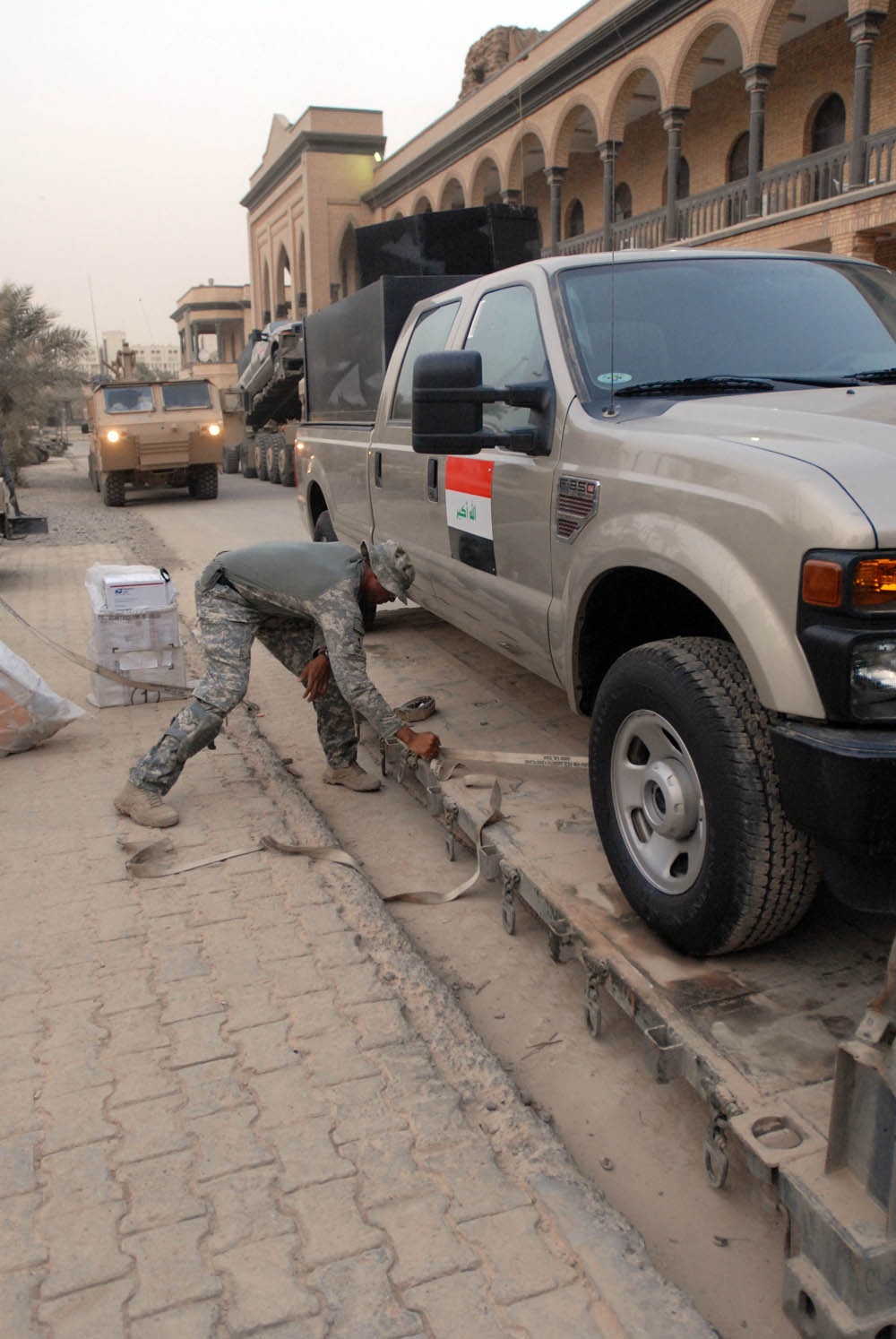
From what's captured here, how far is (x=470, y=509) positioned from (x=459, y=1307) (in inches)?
118

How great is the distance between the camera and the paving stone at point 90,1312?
2.04 m

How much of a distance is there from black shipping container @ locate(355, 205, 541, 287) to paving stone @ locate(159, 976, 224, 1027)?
6.49 metres

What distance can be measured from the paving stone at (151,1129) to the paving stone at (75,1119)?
36 mm

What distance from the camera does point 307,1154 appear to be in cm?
249

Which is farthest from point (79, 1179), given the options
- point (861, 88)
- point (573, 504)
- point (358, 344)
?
point (861, 88)

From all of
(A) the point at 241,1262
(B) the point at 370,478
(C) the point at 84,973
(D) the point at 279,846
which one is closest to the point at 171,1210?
(A) the point at 241,1262

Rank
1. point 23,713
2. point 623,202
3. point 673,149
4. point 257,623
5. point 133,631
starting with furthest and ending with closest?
1. point 623,202
2. point 673,149
3. point 133,631
4. point 23,713
5. point 257,623

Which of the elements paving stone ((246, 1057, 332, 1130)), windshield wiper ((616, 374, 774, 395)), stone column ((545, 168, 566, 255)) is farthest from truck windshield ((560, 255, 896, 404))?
stone column ((545, 168, 566, 255))

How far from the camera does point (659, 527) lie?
289 centimetres

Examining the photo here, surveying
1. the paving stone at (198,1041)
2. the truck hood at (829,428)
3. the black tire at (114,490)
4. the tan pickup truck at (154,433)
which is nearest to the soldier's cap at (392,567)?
the truck hood at (829,428)

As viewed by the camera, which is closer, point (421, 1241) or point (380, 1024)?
point (421, 1241)

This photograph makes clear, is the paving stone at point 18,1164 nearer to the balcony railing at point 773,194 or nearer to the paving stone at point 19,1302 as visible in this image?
the paving stone at point 19,1302

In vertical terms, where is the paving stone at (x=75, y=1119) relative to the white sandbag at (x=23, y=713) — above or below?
below

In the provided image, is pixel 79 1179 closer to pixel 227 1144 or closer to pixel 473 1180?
pixel 227 1144
